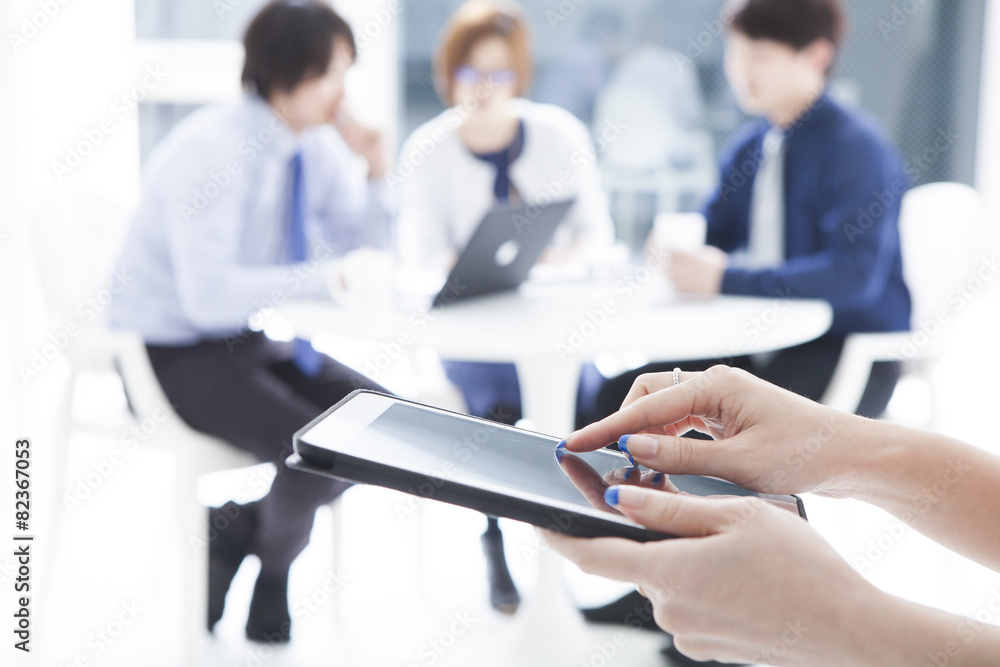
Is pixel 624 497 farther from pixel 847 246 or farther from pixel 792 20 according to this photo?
pixel 792 20

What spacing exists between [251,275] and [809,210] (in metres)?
1.04

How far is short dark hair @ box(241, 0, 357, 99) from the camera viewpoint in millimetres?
1479

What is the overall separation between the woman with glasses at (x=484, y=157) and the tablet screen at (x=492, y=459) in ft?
4.58

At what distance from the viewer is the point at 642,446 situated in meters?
0.56

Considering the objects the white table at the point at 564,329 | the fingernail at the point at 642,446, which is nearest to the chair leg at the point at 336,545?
the white table at the point at 564,329

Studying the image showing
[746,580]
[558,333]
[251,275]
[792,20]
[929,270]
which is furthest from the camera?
[929,270]

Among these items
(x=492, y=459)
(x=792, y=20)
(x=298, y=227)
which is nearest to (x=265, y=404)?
(x=298, y=227)

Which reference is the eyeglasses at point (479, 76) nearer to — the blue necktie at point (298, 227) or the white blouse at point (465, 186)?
the white blouse at point (465, 186)

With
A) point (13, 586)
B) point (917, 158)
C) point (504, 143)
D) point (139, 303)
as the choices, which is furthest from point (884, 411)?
point (917, 158)

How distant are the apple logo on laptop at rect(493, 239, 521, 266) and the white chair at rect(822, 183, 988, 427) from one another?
0.62m

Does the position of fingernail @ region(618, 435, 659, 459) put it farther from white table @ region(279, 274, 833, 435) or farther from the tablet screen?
white table @ region(279, 274, 833, 435)

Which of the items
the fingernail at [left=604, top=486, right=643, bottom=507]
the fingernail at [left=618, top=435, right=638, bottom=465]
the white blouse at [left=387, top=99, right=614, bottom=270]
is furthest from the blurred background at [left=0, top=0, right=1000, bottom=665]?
the fingernail at [left=604, top=486, right=643, bottom=507]

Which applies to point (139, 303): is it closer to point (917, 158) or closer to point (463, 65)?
point (463, 65)

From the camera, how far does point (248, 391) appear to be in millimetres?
1297
